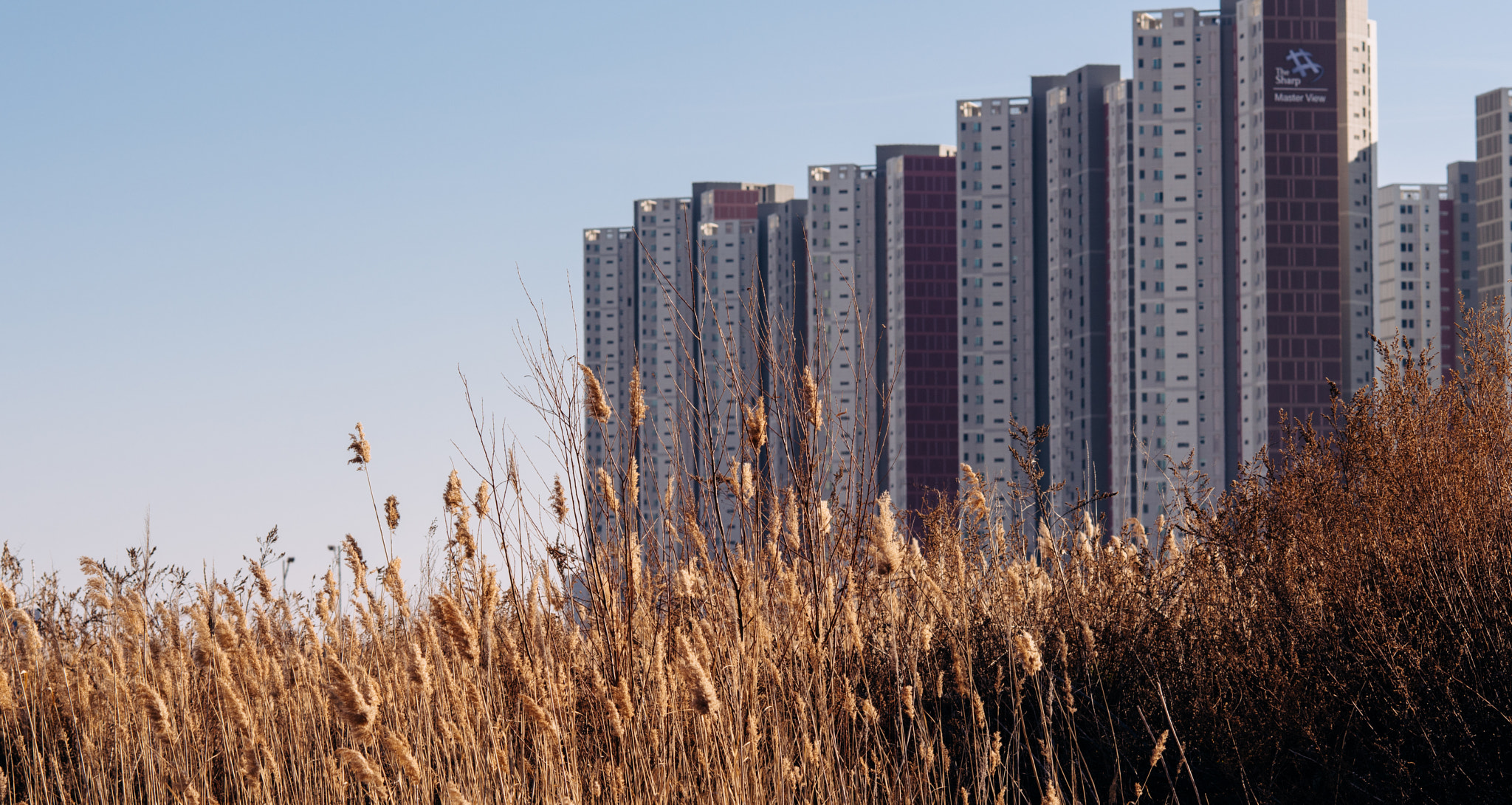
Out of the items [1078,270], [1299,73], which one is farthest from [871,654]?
[1078,270]

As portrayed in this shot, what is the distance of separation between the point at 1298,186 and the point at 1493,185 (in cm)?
1960

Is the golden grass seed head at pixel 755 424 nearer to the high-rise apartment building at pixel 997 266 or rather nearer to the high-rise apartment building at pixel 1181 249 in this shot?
the high-rise apartment building at pixel 1181 249

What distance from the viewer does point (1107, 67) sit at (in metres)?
59.2

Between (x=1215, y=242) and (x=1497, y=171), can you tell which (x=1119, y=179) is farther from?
(x=1497, y=171)

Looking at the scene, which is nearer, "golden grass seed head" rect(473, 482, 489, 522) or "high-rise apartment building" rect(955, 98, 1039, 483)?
"golden grass seed head" rect(473, 482, 489, 522)

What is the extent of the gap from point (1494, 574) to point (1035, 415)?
203 ft

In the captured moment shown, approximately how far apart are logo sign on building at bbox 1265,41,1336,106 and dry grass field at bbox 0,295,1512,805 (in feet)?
174

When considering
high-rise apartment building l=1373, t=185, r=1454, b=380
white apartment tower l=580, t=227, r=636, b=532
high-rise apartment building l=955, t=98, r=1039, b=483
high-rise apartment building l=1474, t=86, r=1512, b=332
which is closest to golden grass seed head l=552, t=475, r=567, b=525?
high-rise apartment building l=955, t=98, r=1039, b=483

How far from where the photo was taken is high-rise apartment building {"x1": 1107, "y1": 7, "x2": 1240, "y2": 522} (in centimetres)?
5497

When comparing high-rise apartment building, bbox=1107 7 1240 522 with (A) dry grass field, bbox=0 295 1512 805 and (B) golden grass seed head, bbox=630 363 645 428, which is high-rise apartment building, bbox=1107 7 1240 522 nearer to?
(A) dry grass field, bbox=0 295 1512 805

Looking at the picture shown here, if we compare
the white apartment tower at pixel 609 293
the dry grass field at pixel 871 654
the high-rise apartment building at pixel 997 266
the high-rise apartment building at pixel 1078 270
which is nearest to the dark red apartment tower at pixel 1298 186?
the high-rise apartment building at pixel 1078 270

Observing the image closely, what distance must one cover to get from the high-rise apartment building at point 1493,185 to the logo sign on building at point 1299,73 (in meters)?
17.4

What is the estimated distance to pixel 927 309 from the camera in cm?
6750

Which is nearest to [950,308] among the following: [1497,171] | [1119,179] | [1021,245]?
[1021,245]
